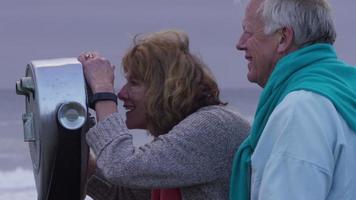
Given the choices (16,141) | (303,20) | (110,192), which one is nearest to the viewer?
(303,20)

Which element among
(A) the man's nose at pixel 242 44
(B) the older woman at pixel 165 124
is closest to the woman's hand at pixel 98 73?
(B) the older woman at pixel 165 124

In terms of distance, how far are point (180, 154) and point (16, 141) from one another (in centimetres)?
125

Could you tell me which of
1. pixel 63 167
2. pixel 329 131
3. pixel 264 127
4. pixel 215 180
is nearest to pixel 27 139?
pixel 63 167

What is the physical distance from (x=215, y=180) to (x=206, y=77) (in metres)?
0.28

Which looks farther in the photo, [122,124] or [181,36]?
[181,36]

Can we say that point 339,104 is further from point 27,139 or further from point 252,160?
point 27,139

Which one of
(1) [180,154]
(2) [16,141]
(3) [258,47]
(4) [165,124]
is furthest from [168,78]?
(2) [16,141]

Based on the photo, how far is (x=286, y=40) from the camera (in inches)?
85.5

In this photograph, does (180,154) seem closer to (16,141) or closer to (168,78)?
(168,78)

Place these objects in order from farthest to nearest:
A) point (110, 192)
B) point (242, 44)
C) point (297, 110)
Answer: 1. point (110, 192)
2. point (242, 44)
3. point (297, 110)

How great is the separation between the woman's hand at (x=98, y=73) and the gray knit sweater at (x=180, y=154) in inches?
3.3

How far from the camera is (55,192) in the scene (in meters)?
2.46

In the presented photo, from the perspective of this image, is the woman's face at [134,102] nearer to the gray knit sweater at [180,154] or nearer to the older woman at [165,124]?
the older woman at [165,124]

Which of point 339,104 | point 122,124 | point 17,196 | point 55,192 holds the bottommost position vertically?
point 17,196
